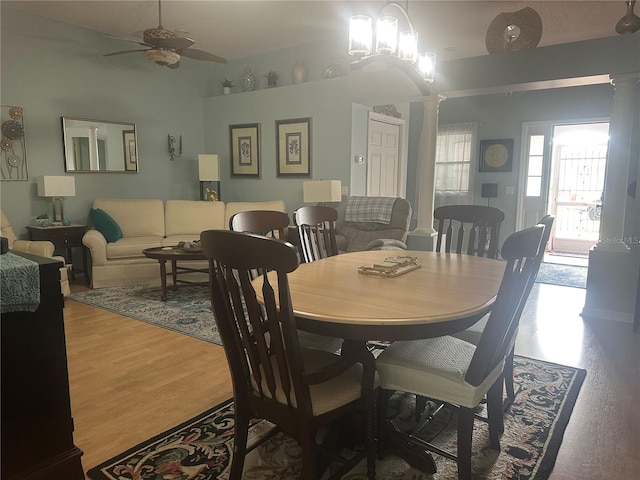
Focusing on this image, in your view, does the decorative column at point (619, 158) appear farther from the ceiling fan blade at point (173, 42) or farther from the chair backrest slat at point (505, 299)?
the ceiling fan blade at point (173, 42)

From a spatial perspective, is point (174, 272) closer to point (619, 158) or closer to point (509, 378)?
point (509, 378)

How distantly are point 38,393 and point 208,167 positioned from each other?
495cm

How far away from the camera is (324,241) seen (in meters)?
2.85

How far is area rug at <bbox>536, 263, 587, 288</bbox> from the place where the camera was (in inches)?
203

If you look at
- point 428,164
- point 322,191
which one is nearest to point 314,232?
point 322,191

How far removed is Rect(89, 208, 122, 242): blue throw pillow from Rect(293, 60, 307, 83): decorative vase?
2899 millimetres

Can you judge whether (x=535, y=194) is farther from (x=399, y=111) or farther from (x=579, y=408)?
(x=579, y=408)

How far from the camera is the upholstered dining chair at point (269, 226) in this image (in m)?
1.96

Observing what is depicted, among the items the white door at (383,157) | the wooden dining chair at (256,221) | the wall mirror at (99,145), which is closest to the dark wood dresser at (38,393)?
the wooden dining chair at (256,221)

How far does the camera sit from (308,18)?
485cm

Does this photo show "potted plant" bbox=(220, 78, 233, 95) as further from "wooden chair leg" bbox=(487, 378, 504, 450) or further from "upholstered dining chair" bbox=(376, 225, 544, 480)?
"wooden chair leg" bbox=(487, 378, 504, 450)

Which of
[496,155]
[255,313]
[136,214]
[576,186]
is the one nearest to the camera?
[255,313]

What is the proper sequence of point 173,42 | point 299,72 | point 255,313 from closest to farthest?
point 255,313 < point 173,42 < point 299,72

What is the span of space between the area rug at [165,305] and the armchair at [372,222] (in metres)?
1.70
